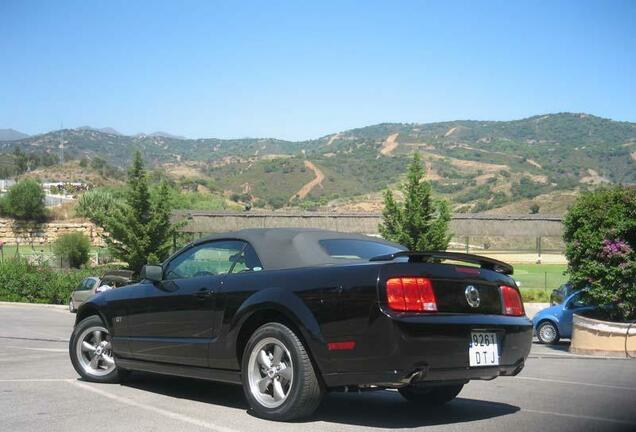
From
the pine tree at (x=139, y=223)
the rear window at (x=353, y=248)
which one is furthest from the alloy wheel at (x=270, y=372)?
the pine tree at (x=139, y=223)

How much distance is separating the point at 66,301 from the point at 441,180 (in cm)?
13697

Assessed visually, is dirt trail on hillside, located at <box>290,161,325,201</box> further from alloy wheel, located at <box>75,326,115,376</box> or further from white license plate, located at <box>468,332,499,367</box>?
white license plate, located at <box>468,332,499,367</box>

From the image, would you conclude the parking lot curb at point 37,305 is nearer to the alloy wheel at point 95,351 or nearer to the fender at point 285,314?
the alloy wheel at point 95,351

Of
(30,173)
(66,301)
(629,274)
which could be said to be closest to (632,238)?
(629,274)

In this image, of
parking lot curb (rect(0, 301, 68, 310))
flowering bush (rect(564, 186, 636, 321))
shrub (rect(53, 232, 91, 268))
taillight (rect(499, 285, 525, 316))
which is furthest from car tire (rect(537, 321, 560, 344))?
shrub (rect(53, 232, 91, 268))

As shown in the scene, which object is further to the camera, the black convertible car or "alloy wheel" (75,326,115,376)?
"alloy wheel" (75,326,115,376)

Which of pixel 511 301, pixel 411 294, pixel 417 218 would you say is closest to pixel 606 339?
pixel 511 301

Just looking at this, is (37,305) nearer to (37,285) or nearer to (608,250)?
(37,285)

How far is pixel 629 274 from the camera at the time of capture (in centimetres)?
1800

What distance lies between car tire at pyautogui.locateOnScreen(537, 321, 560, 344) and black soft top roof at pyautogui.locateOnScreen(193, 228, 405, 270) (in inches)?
669

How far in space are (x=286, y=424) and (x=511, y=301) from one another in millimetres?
2070

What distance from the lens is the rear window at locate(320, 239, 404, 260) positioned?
6898 mm

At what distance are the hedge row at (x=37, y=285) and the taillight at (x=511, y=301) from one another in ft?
119

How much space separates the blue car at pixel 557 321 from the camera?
2258 centimetres
